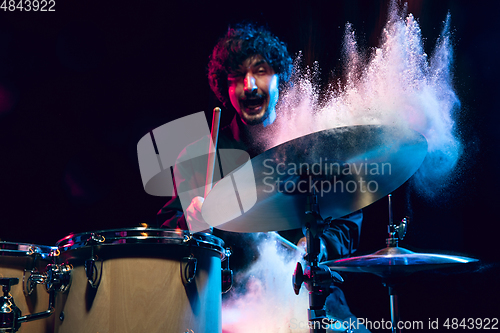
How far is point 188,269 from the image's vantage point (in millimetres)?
1286

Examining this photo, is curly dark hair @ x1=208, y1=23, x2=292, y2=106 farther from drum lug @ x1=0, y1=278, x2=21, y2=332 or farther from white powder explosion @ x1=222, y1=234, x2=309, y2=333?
drum lug @ x1=0, y1=278, x2=21, y2=332

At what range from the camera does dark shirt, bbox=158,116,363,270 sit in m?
1.68

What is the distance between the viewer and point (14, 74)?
2578 mm

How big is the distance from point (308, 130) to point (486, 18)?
3.31ft

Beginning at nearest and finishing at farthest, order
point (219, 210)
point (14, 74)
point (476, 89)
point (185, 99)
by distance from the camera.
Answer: point (219, 210)
point (476, 89)
point (14, 74)
point (185, 99)

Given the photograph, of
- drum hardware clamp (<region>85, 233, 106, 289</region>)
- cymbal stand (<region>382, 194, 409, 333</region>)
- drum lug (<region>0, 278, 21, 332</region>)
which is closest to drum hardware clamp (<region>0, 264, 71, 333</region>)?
drum lug (<region>0, 278, 21, 332</region>)

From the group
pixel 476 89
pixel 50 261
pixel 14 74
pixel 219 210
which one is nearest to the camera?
pixel 219 210

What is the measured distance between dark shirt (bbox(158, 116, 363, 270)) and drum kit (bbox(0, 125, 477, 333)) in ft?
0.55

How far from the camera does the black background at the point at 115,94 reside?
2.03m

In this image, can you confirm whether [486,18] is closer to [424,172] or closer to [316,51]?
[424,172]

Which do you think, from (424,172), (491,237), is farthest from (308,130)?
(491,237)

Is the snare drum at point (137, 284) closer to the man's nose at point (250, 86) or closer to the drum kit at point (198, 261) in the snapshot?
the drum kit at point (198, 261)

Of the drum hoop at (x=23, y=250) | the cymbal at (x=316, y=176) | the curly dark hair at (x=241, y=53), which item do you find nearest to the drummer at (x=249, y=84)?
the curly dark hair at (x=241, y=53)

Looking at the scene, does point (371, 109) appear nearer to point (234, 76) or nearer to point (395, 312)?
point (234, 76)
